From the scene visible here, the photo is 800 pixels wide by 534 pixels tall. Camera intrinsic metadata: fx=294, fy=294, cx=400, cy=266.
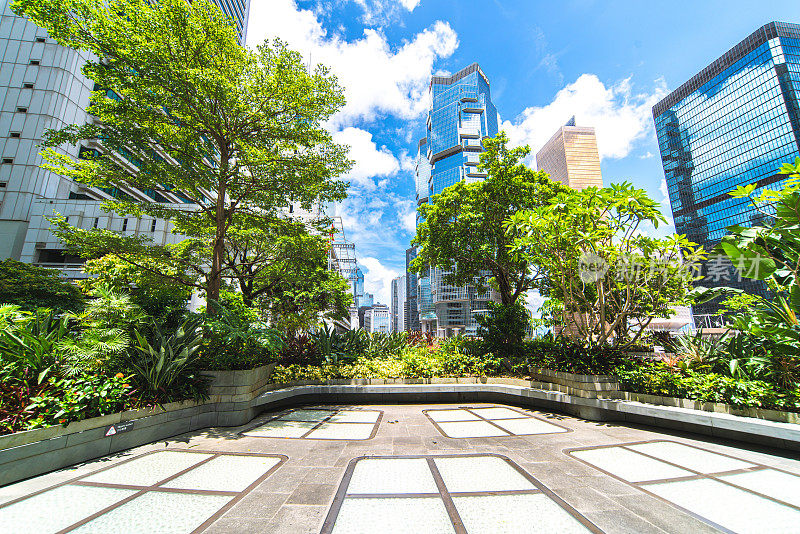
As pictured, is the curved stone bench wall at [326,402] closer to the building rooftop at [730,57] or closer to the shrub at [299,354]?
the shrub at [299,354]

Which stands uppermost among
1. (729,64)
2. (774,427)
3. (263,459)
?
(729,64)

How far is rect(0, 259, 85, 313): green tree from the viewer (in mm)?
9547

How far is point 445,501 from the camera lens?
295cm

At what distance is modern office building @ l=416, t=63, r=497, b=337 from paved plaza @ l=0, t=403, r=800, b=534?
363ft

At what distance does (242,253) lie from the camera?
11.6m

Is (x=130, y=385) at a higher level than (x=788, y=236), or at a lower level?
lower

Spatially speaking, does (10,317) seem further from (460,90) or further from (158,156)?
(460,90)

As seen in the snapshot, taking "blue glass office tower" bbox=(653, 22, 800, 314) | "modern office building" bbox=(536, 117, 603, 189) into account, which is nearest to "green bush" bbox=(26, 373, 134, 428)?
"blue glass office tower" bbox=(653, 22, 800, 314)

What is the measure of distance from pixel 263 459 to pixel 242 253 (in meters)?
9.28

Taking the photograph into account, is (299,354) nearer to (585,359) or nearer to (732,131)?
(585,359)

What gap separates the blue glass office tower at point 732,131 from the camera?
76188mm

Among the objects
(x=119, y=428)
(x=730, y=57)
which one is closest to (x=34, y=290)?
(x=119, y=428)

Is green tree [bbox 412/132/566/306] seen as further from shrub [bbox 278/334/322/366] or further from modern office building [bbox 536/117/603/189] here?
modern office building [bbox 536/117/603/189]

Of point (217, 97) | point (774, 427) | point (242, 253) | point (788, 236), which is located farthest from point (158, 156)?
point (788, 236)
